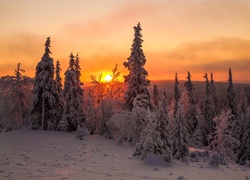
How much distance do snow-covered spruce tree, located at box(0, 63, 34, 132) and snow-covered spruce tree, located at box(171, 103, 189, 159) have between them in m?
28.7

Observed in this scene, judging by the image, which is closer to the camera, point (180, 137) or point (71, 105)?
point (180, 137)

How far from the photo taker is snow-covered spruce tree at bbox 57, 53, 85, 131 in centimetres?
4503

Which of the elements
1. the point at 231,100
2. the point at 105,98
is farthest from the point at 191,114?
the point at 105,98

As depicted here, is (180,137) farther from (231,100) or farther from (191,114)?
(231,100)

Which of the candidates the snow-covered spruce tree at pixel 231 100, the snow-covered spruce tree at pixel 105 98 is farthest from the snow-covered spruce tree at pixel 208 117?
the snow-covered spruce tree at pixel 105 98

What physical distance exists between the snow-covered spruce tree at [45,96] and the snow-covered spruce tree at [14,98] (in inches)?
180

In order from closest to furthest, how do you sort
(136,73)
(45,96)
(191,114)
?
(136,73)
(45,96)
(191,114)

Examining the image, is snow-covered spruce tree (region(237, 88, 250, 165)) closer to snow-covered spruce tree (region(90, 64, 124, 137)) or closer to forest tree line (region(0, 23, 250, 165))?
forest tree line (region(0, 23, 250, 165))

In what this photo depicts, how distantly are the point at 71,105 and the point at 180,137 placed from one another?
21.3m

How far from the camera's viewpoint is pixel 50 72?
4525 centimetres

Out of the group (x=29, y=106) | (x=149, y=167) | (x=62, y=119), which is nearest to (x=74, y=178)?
(x=149, y=167)

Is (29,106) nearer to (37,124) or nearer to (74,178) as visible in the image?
(37,124)

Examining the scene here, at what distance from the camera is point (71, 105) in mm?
46125

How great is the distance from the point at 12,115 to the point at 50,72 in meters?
11.1
